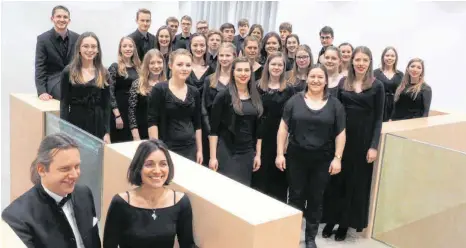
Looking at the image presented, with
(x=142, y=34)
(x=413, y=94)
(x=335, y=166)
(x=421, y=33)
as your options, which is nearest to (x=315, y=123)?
(x=335, y=166)

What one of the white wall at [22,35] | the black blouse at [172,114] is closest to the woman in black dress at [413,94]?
the black blouse at [172,114]

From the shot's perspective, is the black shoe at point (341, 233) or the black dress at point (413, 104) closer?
the black shoe at point (341, 233)

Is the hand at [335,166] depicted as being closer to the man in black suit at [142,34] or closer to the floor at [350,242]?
the floor at [350,242]

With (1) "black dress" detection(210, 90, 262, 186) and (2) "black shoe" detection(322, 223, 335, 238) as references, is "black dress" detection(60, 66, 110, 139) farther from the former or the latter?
(2) "black shoe" detection(322, 223, 335, 238)

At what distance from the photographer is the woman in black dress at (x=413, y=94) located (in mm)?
5074

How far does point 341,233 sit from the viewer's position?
4.52 m

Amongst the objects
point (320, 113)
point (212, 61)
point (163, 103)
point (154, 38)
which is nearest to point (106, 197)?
point (163, 103)

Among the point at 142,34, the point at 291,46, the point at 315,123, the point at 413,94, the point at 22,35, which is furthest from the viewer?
the point at 22,35

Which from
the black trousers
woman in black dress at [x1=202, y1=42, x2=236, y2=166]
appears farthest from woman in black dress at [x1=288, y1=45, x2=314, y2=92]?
the black trousers

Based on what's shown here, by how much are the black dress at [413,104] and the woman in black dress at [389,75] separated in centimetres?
24

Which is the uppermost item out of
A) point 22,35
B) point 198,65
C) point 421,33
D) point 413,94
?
point 421,33

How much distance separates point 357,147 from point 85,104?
7.41ft

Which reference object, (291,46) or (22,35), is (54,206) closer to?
(291,46)

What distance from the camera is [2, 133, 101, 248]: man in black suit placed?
1.96m
